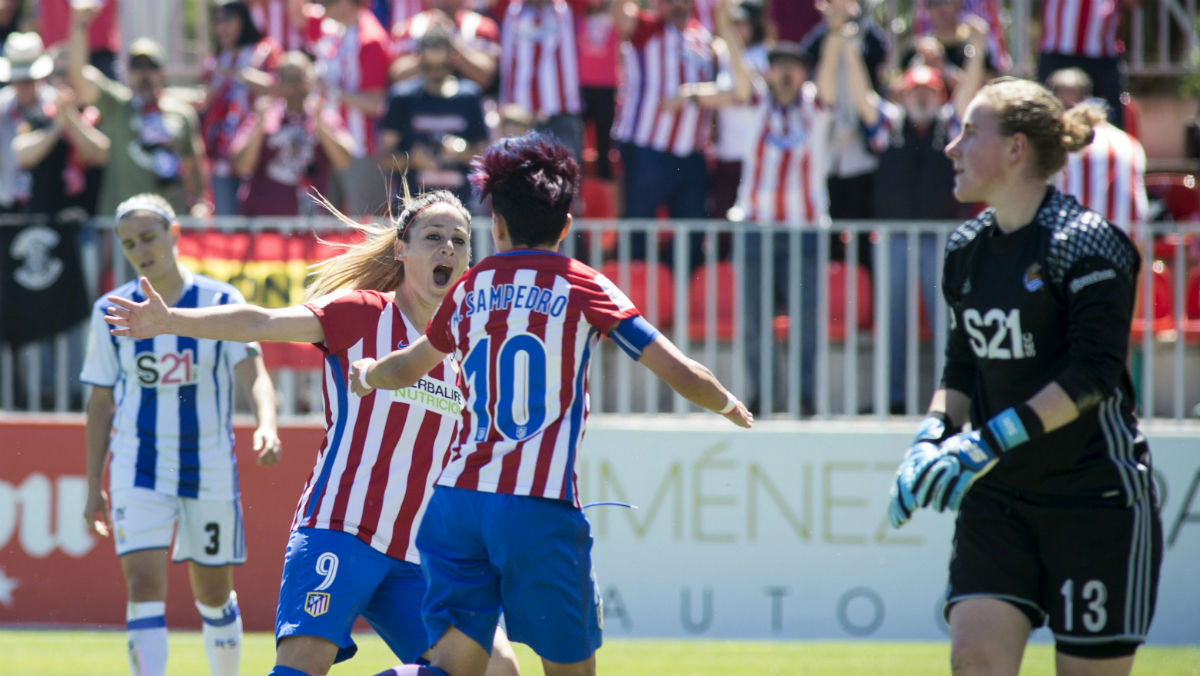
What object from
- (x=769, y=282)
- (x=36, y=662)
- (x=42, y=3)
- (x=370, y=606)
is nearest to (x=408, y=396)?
(x=370, y=606)

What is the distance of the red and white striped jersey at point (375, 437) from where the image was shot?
465 cm

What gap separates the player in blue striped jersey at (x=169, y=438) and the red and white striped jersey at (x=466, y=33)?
469cm

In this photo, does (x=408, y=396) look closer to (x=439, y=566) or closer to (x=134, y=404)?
(x=439, y=566)

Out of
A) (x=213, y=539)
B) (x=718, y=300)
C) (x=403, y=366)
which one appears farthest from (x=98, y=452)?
(x=718, y=300)

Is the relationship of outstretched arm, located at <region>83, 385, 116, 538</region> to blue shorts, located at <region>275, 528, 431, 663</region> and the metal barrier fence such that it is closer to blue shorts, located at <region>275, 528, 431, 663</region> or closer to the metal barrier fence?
blue shorts, located at <region>275, 528, 431, 663</region>

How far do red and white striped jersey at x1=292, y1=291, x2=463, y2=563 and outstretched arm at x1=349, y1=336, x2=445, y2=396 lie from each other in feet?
1.53

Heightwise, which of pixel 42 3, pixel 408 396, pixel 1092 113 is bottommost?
pixel 408 396

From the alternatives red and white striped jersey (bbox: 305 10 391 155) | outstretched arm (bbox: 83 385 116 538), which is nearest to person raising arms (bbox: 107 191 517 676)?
outstretched arm (bbox: 83 385 116 538)

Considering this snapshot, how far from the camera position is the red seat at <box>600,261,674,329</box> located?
936cm

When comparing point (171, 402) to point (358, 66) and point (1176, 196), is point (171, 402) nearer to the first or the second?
point (358, 66)

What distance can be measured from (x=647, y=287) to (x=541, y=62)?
208 centimetres

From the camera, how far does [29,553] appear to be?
31.0 ft

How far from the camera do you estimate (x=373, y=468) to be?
4.72m

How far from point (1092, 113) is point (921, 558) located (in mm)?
5233
